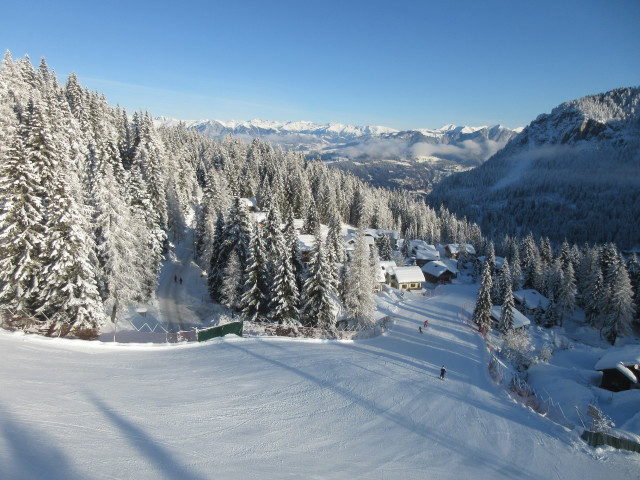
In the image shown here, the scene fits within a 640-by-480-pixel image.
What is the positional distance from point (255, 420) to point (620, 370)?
39.7m

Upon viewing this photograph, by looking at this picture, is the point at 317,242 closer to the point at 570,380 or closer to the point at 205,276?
the point at 205,276

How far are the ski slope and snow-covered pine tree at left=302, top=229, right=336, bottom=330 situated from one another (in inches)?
431

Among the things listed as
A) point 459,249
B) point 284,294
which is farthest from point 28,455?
point 459,249

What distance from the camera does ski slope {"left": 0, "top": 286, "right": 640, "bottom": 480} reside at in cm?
1023

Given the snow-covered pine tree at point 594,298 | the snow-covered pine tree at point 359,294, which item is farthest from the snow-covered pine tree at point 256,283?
the snow-covered pine tree at point 594,298

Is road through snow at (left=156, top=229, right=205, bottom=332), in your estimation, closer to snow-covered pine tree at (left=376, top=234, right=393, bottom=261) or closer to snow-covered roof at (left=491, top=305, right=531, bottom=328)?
snow-covered pine tree at (left=376, top=234, right=393, bottom=261)

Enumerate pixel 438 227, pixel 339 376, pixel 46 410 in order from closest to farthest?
pixel 46 410, pixel 339 376, pixel 438 227

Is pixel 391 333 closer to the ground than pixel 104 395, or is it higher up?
closer to the ground

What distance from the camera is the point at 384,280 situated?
66.6 meters

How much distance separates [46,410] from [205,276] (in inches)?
1531

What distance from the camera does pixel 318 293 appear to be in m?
33.6

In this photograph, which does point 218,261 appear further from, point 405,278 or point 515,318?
point 515,318

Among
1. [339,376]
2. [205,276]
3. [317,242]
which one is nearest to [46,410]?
[339,376]

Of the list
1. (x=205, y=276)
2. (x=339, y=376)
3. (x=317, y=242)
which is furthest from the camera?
(x=205, y=276)
